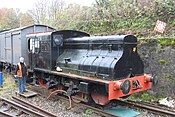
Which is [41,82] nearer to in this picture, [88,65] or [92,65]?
[88,65]

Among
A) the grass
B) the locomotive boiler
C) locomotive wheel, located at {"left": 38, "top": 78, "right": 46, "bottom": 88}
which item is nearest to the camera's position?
the locomotive boiler

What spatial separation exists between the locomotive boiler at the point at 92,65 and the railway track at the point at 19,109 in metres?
1.18

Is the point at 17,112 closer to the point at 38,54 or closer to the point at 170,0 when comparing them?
the point at 38,54

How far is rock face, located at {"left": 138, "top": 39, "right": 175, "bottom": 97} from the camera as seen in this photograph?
801cm

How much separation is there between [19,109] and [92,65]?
2980 millimetres

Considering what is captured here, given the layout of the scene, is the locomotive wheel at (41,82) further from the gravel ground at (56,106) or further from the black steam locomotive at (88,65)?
the gravel ground at (56,106)

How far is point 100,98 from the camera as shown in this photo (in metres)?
7.06

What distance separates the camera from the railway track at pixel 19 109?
271 inches

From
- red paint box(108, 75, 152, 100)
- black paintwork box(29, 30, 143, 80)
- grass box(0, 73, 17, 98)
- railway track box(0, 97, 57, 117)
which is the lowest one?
railway track box(0, 97, 57, 117)

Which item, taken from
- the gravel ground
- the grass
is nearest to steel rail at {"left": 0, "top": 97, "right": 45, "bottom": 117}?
the gravel ground

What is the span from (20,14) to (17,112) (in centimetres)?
3819

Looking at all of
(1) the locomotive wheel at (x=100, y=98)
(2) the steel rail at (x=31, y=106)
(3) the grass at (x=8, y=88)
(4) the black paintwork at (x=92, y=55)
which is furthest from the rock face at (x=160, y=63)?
(3) the grass at (x=8, y=88)

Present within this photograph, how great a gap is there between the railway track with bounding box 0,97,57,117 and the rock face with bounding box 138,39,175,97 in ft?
14.2

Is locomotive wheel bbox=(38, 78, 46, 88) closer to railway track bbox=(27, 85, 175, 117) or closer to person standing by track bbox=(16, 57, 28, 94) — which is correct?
person standing by track bbox=(16, 57, 28, 94)
